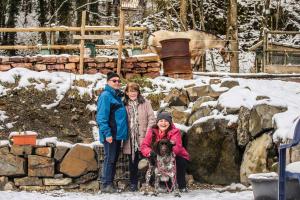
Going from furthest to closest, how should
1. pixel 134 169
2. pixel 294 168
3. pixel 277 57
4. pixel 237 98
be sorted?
pixel 277 57 < pixel 237 98 < pixel 134 169 < pixel 294 168

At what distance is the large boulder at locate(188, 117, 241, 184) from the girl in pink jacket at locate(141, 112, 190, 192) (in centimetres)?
70

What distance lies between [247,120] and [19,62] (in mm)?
4663

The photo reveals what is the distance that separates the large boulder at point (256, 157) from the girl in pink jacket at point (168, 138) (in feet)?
2.85

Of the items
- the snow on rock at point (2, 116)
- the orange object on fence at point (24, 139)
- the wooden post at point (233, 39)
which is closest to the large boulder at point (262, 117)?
the orange object on fence at point (24, 139)

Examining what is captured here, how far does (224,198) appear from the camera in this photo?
249 inches

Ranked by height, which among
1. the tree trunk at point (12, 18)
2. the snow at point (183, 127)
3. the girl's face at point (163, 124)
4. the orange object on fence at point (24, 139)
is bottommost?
the orange object on fence at point (24, 139)

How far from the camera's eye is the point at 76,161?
24.3 feet

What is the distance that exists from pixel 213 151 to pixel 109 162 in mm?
1537

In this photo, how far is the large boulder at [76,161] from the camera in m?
7.39

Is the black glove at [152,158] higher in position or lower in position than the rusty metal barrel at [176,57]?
lower

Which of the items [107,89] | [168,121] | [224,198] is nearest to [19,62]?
[107,89]

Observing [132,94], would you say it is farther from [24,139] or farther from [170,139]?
[24,139]

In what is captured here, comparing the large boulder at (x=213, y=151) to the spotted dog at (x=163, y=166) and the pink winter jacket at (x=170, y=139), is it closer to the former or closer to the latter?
the pink winter jacket at (x=170, y=139)

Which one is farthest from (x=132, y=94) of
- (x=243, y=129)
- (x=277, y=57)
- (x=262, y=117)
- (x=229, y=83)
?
(x=277, y=57)
